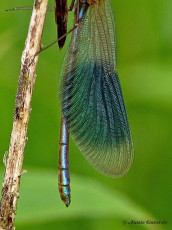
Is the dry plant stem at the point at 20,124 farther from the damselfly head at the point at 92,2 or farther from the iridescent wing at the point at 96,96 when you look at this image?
the damselfly head at the point at 92,2

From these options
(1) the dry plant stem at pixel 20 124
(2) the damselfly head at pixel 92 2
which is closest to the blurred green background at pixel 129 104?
(2) the damselfly head at pixel 92 2

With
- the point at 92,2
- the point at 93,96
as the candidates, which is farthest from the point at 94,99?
the point at 92,2

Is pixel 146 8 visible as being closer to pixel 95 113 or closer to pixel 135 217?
pixel 95 113

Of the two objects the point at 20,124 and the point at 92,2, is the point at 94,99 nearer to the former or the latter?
the point at 92,2

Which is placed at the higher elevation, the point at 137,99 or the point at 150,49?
the point at 150,49

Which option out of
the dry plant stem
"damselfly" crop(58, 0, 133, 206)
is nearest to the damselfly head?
"damselfly" crop(58, 0, 133, 206)

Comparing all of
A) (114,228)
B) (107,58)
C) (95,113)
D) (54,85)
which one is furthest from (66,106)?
(114,228)

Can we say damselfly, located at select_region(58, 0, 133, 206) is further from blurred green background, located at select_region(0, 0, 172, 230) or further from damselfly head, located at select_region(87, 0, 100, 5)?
blurred green background, located at select_region(0, 0, 172, 230)
